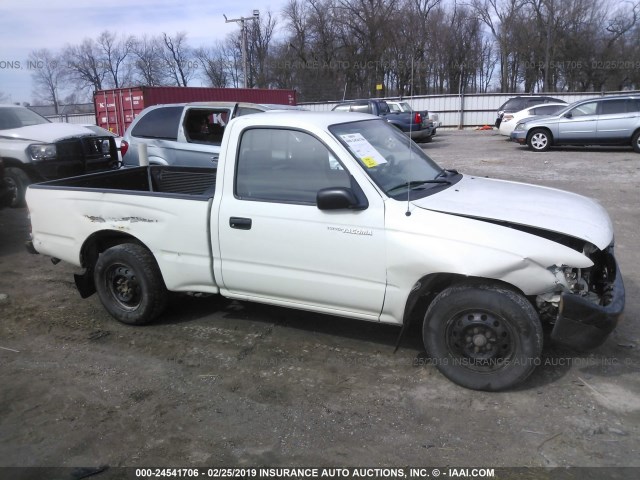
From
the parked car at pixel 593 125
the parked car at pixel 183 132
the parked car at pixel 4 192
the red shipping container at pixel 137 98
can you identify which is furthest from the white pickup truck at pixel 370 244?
the parked car at pixel 593 125

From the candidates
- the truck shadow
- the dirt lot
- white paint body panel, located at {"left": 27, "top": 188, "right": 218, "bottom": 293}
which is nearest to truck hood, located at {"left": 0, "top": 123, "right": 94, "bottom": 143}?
white paint body panel, located at {"left": 27, "top": 188, "right": 218, "bottom": 293}

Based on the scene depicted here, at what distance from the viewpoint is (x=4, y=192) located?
356 inches

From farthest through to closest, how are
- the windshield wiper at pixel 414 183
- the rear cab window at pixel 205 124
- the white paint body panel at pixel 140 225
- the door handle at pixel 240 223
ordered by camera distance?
the rear cab window at pixel 205 124
the white paint body panel at pixel 140 225
the door handle at pixel 240 223
the windshield wiper at pixel 414 183

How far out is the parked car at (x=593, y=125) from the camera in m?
15.2

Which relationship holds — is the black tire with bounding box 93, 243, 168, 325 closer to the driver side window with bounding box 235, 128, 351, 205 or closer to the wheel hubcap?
the driver side window with bounding box 235, 128, 351, 205

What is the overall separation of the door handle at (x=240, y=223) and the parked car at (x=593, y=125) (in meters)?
14.7

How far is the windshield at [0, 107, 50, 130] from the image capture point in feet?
34.1

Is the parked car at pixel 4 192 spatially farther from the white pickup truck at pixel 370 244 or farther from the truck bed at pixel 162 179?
the white pickup truck at pixel 370 244

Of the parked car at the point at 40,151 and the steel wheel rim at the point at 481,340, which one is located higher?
the parked car at the point at 40,151

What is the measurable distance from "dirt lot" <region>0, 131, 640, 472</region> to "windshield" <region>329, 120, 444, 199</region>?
1.06m

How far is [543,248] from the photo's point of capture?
3.25 metres

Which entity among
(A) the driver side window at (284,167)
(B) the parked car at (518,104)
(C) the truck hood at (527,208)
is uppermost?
(B) the parked car at (518,104)

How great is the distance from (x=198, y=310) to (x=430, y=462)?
295 centimetres

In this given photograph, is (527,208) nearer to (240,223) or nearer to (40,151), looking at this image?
(240,223)
